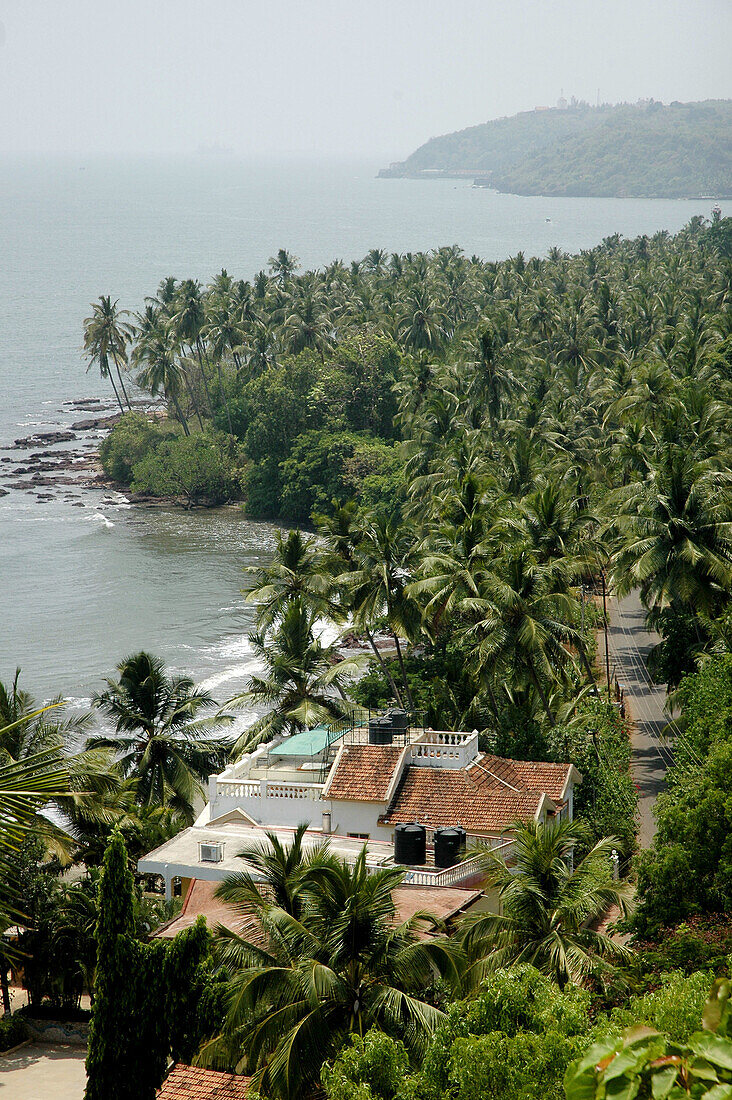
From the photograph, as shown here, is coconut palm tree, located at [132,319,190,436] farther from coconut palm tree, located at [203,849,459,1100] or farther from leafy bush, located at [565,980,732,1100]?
leafy bush, located at [565,980,732,1100]

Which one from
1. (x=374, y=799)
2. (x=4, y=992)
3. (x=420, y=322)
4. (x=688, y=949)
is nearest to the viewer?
(x=688, y=949)

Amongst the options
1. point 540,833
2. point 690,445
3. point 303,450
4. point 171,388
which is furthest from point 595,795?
point 171,388

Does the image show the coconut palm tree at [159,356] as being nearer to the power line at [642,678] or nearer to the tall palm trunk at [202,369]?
the tall palm trunk at [202,369]

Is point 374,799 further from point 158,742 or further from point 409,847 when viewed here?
point 158,742

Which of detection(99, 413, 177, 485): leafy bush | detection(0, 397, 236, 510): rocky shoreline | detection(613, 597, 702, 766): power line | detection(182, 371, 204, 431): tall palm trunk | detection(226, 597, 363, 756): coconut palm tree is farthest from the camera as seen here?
detection(182, 371, 204, 431): tall palm trunk

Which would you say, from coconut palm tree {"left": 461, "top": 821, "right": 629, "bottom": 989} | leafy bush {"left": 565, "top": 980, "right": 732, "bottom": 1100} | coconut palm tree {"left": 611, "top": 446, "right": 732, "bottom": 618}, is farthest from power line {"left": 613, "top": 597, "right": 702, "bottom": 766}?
leafy bush {"left": 565, "top": 980, "right": 732, "bottom": 1100}

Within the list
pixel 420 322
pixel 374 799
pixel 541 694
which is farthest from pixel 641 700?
pixel 420 322

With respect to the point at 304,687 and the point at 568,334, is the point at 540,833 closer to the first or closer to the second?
the point at 304,687
